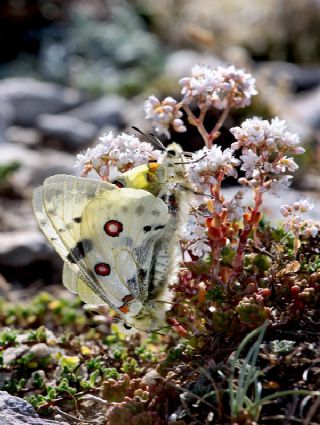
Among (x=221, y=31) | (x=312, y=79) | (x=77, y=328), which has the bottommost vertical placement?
(x=77, y=328)

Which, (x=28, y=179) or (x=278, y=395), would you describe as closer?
(x=278, y=395)

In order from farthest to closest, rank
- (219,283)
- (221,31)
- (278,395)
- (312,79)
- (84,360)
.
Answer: (221,31) < (312,79) < (84,360) < (219,283) < (278,395)

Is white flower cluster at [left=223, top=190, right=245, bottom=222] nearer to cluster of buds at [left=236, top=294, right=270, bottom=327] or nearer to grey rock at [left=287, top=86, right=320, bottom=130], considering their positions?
cluster of buds at [left=236, top=294, right=270, bottom=327]

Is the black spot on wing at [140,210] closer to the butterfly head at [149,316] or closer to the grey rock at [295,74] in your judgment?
the butterfly head at [149,316]

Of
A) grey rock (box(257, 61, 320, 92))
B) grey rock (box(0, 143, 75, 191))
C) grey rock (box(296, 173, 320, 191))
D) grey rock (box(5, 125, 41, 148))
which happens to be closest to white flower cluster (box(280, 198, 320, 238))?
grey rock (box(296, 173, 320, 191))

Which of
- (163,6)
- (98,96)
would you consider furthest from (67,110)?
(163,6)

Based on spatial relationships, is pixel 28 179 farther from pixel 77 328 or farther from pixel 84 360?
pixel 84 360
